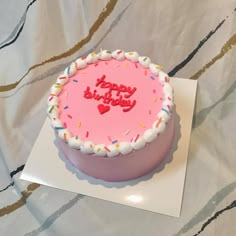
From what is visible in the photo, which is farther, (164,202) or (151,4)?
(151,4)

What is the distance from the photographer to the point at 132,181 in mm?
914

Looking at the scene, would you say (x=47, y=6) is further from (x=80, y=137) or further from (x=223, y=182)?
(x=223, y=182)

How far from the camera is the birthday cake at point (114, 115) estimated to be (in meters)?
0.85

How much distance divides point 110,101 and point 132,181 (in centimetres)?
17

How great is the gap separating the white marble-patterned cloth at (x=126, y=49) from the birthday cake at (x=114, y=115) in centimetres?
8

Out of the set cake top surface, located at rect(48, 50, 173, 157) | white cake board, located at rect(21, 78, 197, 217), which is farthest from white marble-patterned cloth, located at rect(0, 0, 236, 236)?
cake top surface, located at rect(48, 50, 173, 157)

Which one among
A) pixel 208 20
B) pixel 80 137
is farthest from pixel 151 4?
pixel 80 137

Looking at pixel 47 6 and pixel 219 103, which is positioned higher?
pixel 47 6

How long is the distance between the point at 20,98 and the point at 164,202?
1.39 ft

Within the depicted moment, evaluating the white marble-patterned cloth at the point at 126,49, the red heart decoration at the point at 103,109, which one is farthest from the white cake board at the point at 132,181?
the red heart decoration at the point at 103,109

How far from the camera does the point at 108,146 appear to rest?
84 centimetres

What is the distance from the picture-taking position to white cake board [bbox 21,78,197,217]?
35.0 inches

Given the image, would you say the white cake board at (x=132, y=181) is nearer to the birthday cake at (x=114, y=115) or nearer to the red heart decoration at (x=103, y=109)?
the birthday cake at (x=114, y=115)

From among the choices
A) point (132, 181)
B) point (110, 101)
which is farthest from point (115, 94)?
point (132, 181)
